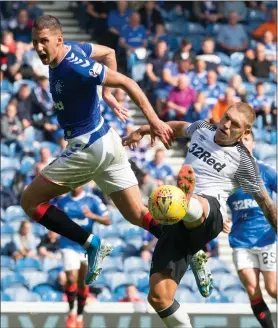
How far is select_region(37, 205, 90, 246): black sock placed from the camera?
959cm

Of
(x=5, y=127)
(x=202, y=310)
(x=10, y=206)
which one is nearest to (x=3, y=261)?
(x=10, y=206)

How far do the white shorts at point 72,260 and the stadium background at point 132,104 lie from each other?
0.55 meters

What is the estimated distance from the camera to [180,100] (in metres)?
18.0

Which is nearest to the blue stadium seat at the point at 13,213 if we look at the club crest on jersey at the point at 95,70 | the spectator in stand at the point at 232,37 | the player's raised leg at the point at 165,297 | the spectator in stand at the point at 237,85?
the spectator in stand at the point at 237,85

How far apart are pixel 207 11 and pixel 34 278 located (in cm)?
798

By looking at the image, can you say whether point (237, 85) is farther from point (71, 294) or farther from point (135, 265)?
point (71, 294)

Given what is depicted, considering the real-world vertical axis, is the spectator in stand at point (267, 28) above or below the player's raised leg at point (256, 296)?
above

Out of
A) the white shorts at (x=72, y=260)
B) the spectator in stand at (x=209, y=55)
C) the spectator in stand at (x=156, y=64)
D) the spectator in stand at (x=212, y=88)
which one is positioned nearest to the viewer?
the white shorts at (x=72, y=260)

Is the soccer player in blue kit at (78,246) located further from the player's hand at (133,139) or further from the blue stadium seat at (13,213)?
the player's hand at (133,139)

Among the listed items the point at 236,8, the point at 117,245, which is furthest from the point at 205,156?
the point at 236,8

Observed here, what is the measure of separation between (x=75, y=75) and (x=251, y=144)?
2973 mm

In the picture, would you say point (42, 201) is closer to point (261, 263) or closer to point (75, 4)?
point (261, 263)

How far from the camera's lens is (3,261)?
51.0 ft

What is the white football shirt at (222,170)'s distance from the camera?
927 centimetres
